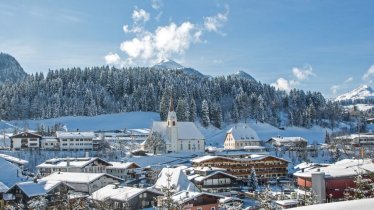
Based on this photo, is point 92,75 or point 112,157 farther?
point 92,75

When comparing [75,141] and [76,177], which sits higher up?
[75,141]

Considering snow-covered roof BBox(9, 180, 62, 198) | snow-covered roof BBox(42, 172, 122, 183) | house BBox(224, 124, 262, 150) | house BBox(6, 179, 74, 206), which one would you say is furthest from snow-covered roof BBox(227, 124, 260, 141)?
snow-covered roof BBox(9, 180, 62, 198)

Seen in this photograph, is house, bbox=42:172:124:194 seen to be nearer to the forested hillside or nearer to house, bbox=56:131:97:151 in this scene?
house, bbox=56:131:97:151

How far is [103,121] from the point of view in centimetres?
10394

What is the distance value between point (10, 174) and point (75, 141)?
2303cm

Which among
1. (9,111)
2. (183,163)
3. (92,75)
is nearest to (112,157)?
(183,163)

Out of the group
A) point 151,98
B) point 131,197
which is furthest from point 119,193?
point 151,98

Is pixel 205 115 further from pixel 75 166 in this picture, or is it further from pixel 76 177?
pixel 76 177

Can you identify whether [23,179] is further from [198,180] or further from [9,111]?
[9,111]

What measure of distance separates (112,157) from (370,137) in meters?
55.6

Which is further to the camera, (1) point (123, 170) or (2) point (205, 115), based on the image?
(2) point (205, 115)

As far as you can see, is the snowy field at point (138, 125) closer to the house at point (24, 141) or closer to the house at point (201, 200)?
the house at point (24, 141)

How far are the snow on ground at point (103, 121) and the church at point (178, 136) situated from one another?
83.8 ft

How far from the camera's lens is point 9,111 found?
10200cm
